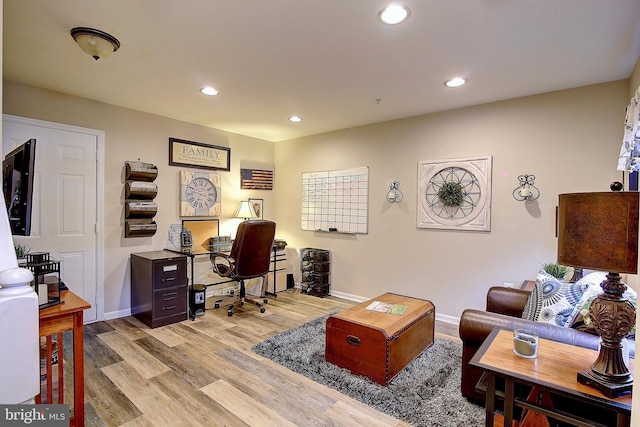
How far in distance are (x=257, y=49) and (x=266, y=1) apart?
548 millimetres

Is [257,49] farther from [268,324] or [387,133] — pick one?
[268,324]

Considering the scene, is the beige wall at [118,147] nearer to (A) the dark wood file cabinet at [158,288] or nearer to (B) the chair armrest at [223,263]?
(A) the dark wood file cabinet at [158,288]

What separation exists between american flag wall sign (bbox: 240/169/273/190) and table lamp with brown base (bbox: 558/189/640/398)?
169 inches

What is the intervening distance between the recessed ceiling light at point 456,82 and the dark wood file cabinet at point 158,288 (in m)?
3.26

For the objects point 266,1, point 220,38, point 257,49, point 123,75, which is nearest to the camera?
point 266,1

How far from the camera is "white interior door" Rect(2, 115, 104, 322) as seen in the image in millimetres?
3039

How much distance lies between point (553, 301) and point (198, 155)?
4.12 metres

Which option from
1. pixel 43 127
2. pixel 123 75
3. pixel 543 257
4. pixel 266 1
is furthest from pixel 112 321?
pixel 543 257

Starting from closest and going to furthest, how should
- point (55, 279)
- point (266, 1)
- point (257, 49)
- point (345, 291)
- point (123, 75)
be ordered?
point (266, 1)
point (55, 279)
point (257, 49)
point (123, 75)
point (345, 291)

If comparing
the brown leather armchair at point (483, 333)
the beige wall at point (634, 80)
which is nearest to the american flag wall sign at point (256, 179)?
the brown leather armchair at point (483, 333)

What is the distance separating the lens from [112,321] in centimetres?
350

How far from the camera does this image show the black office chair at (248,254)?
11.9 ft

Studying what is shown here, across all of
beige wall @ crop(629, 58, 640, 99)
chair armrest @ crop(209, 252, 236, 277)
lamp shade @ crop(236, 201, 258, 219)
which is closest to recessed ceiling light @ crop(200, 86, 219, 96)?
chair armrest @ crop(209, 252, 236, 277)

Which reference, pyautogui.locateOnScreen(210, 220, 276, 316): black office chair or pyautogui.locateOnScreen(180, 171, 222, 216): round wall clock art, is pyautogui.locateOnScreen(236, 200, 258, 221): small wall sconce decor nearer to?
pyautogui.locateOnScreen(180, 171, 222, 216): round wall clock art
